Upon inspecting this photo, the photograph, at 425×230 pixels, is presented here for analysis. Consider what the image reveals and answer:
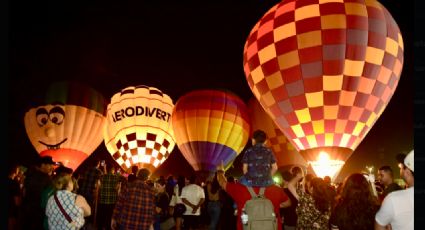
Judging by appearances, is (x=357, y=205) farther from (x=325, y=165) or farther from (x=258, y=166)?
(x=325, y=165)

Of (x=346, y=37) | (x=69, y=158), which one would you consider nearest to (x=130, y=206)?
(x=346, y=37)

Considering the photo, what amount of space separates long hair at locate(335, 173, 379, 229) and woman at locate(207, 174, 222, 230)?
3589 millimetres

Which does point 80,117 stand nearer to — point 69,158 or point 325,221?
point 69,158

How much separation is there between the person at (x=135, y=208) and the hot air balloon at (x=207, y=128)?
903cm

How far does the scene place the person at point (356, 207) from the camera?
3213 millimetres

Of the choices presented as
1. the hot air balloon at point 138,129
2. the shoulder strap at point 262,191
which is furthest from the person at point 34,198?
the hot air balloon at point 138,129

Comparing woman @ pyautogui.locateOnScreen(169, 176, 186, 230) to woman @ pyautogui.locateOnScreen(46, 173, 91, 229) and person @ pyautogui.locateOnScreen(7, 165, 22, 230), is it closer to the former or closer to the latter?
person @ pyautogui.locateOnScreen(7, 165, 22, 230)

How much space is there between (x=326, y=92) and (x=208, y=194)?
167 inches

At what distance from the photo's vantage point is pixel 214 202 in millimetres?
6781

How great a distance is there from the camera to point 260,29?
35.4ft

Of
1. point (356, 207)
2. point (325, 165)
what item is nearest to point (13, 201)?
point (356, 207)

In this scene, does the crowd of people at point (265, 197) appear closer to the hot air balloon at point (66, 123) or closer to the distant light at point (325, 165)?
the distant light at point (325, 165)

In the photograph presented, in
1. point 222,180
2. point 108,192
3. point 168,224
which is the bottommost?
point 168,224

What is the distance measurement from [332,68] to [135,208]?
6.42 m
